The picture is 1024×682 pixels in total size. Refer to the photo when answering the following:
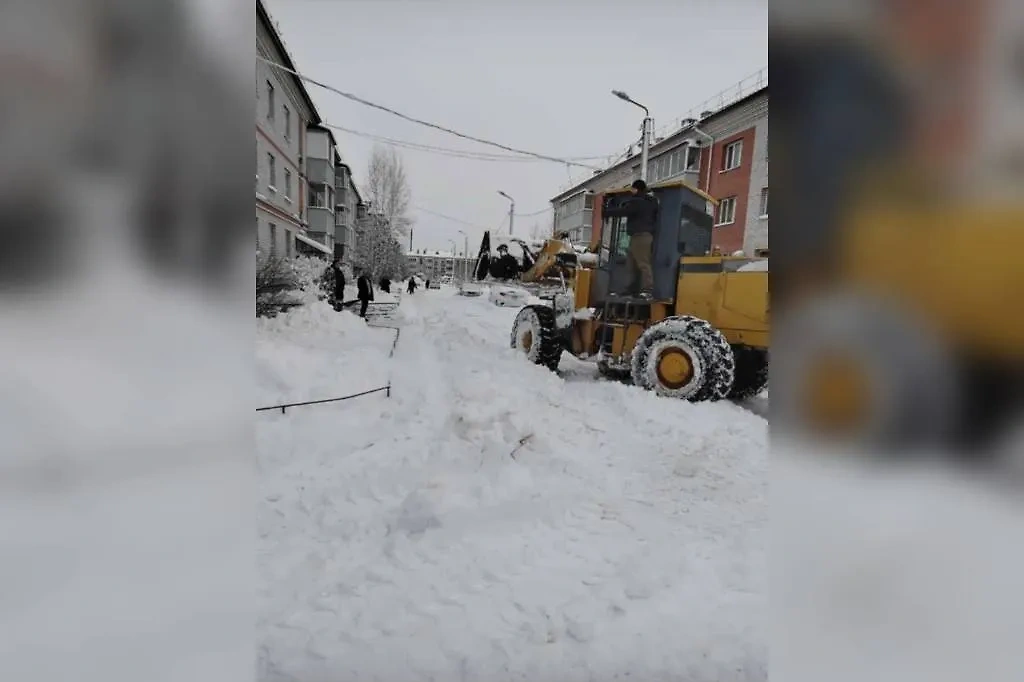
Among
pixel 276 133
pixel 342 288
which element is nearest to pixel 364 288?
pixel 342 288

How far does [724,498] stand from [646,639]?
3.73ft

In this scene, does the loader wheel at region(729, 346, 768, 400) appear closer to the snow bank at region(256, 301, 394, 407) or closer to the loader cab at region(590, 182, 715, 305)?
the loader cab at region(590, 182, 715, 305)

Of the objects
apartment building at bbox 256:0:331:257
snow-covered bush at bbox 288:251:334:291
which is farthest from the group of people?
apartment building at bbox 256:0:331:257

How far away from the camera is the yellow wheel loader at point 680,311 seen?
141 inches

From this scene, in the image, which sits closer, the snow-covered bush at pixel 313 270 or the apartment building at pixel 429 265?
the snow-covered bush at pixel 313 270

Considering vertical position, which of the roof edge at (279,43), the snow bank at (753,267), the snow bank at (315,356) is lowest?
the snow bank at (315,356)

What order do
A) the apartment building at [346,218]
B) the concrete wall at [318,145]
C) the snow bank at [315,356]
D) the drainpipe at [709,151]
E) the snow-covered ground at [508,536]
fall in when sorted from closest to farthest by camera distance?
the snow-covered ground at [508,536] < the concrete wall at [318,145] < the snow bank at [315,356] < the drainpipe at [709,151] < the apartment building at [346,218]
